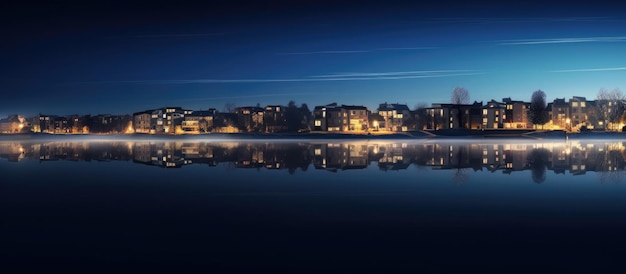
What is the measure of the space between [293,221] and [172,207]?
4.04 meters

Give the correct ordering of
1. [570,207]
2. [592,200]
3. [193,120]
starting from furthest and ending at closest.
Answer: [193,120] → [592,200] → [570,207]

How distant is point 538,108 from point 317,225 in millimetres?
135909

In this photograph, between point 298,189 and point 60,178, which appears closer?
point 298,189

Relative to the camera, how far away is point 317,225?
1132cm

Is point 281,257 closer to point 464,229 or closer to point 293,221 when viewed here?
point 293,221

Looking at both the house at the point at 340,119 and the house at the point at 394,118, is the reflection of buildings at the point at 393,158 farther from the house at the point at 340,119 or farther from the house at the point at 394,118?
the house at the point at 394,118

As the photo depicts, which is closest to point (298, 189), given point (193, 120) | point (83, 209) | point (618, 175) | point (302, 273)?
point (83, 209)

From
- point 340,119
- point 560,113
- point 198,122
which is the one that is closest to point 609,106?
point 560,113

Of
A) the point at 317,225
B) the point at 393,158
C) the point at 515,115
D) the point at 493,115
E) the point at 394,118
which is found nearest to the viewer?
the point at 317,225

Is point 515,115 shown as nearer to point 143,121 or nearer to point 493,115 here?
point 493,115

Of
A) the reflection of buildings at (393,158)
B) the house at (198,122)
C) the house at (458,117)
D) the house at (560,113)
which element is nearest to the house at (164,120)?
the house at (198,122)

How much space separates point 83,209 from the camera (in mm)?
13719

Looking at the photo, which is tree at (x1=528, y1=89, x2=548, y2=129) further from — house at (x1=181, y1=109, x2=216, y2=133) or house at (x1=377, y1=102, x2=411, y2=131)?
house at (x1=181, y1=109, x2=216, y2=133)

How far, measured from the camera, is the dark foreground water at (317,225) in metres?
8.39
